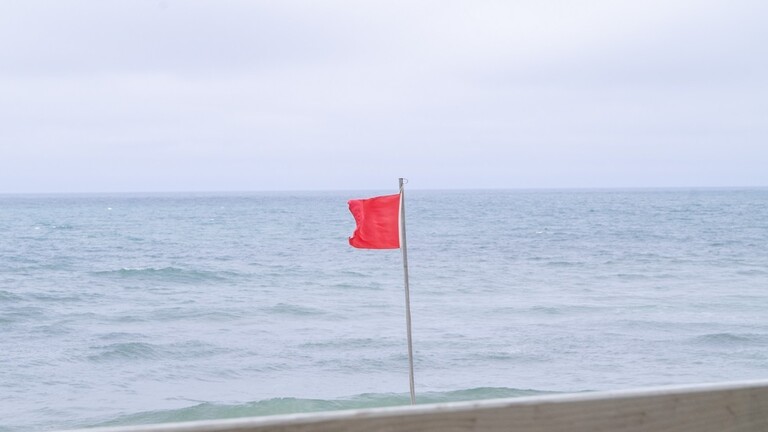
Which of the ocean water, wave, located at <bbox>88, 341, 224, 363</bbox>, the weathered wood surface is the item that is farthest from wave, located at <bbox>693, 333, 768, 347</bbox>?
the weathered wood surface

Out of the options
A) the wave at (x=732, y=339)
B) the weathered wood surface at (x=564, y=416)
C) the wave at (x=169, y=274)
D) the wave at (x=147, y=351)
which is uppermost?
the weathered wood surface at (x=564, y=416)

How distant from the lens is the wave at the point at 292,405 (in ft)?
38.5

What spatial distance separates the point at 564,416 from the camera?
1.49m

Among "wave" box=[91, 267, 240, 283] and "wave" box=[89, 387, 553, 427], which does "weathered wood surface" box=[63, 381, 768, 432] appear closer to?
"wave" box=[89, 387, 553, 427]

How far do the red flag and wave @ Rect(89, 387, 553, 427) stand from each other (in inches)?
183

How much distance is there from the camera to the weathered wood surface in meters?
1.37

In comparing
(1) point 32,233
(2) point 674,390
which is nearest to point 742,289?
(2) point 674,390

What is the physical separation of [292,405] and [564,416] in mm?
11057

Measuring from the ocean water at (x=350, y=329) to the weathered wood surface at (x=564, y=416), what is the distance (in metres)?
10.6

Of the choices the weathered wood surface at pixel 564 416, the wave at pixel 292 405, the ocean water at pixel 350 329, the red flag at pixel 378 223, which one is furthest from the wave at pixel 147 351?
the weathered wood surface at pixel 564 416

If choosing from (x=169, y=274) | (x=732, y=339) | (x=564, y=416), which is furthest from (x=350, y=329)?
(x=564, y=416)

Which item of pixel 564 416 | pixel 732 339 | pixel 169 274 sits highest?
pixel 564 416

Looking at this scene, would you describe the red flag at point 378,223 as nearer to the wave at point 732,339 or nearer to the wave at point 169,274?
the wave at point 732,339

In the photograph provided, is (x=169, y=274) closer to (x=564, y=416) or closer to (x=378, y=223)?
(x=378, y=223)
